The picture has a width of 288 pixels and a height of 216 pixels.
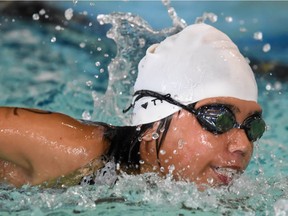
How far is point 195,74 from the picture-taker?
2.40 metres

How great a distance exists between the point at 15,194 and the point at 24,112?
0.31m

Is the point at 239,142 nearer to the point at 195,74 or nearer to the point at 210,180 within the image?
the point at 210,180

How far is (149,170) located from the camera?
2.44 m

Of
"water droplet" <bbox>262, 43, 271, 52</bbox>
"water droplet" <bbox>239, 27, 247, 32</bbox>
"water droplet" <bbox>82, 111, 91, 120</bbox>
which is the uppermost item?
"water droplet" <bbox>239, 27, 247, 32</bbox>

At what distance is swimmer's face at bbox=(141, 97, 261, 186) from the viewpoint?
7.52ft

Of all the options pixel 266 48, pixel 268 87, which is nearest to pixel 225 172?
pixel 268 87

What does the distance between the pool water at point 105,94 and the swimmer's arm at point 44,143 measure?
0.29 feet

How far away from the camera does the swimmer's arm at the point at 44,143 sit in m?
2.28

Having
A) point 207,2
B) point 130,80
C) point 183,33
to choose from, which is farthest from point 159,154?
point 207,2

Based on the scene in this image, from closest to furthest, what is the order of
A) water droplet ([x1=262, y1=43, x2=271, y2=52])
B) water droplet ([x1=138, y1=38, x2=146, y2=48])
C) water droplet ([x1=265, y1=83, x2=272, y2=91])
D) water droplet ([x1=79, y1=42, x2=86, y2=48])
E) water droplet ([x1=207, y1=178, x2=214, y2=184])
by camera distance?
1. water droplet ([x1=207, y1=178, x2=214, y2=184])
2. water droplet ([x1=138, y1=38, x2=146, y2=48])
3. water droplet ([x1=265, y1=83, x2=272, y2=91])
4. water droplet ([x1=79, y1=42, x2=86, y2=48])
5. water droplet ([x1=262, y1=43, x2=271, y2=52])

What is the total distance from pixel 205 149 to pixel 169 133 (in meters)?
0.15

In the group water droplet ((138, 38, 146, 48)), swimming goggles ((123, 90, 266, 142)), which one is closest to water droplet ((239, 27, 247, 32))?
water droplet ((138, 38, 146, 48))

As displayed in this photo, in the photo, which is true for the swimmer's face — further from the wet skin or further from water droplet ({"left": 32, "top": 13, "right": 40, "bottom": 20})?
water droplet ({"left": 32, "top": 13, "right": 40, "bottom": 20})

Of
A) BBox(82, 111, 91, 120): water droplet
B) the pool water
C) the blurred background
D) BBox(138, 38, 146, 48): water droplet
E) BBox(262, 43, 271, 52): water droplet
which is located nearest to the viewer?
the pool water
